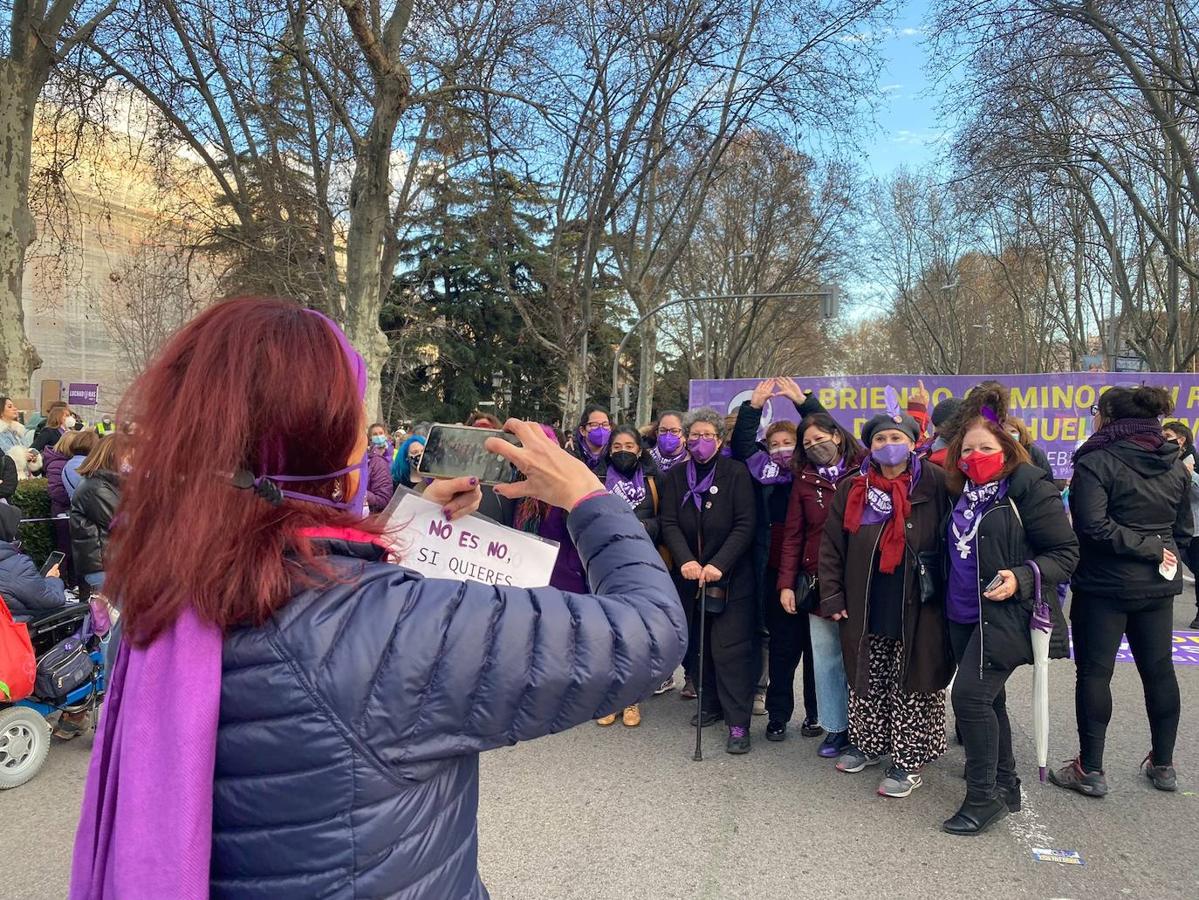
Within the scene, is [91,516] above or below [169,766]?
below

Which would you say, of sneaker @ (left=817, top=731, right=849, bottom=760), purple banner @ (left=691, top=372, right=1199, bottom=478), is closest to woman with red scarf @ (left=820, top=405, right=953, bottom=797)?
sneaker @ (left=817, top=731, right=849, bottom=760)

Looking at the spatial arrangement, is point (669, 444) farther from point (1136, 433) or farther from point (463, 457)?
point (463, 457)

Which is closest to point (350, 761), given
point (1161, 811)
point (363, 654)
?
point (363, 654)

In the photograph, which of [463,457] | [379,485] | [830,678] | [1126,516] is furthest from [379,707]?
[379,485]

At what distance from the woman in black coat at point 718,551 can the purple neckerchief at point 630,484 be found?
0.24 metres

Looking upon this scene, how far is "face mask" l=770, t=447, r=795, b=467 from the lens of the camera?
17.0 ft

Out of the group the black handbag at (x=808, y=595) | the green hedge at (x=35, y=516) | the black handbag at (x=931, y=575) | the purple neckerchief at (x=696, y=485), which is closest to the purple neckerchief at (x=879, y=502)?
the black handbag at (x=931, y=575)

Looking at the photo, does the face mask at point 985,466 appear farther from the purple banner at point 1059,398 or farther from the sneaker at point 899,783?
the purple banner at point 1059,398

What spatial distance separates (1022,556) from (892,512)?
680mm

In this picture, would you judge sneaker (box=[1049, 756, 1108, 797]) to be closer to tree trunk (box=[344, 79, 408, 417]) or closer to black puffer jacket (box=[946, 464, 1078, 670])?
black puffer jacket (box=[946, 464, 1078, 670])

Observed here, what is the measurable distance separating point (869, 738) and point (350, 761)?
399 cm

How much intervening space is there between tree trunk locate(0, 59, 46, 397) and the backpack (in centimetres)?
707

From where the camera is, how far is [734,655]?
488 cm

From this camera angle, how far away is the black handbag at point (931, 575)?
3973 millimetres
